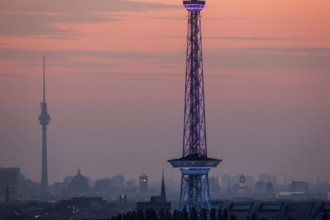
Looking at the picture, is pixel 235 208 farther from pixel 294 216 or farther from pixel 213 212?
pixel 213 212

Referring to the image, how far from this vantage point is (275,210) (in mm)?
187750

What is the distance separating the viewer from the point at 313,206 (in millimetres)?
184500

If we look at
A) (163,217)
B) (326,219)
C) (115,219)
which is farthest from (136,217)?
(326,219)

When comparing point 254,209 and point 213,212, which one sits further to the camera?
point 254,209

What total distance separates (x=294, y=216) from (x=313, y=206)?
2.14 metres

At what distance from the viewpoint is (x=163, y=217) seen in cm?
17375

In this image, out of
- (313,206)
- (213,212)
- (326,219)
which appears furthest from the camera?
(313,206)

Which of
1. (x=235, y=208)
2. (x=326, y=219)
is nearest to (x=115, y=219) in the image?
(x=235, y=208)

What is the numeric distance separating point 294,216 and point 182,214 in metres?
15.6

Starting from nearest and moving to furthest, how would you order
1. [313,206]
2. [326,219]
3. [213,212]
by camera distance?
[326,219] < [213,212] < [313,206]

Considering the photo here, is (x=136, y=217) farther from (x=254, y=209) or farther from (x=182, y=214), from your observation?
(x=254, y=209)

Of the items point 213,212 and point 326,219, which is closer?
point 326,219

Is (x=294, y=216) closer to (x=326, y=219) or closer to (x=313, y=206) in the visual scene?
(x=313, y=206)

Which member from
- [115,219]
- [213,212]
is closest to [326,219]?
[213,212]
